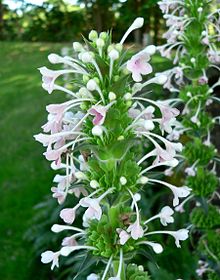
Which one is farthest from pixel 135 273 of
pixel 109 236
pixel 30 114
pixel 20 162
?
pixel 30 114

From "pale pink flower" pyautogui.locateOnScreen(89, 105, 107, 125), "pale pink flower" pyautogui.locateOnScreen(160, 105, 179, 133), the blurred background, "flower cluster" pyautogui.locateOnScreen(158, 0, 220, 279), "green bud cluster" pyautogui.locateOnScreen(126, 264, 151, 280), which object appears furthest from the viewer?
the blurred background

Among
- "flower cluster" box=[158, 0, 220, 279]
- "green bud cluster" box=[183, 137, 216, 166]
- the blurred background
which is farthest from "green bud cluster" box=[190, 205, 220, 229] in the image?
the blurred background

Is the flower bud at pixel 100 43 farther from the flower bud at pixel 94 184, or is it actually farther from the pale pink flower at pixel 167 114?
the flower bud at pixel 94 184

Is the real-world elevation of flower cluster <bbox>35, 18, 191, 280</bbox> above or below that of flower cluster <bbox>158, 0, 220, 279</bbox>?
above

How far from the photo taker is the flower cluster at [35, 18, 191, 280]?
1.54 m

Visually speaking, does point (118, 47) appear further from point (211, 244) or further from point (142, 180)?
point (211, 244)

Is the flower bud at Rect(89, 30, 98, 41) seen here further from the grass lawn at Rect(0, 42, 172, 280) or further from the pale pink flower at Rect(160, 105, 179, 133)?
the grass lawn at Rect(0, 42, 172, 280)

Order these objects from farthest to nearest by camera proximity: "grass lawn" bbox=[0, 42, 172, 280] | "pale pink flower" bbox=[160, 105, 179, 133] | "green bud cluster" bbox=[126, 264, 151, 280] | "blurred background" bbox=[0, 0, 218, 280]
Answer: "grass lawn" bbox=[0, 42, 172, 280], "blurred background" bbox=[0, 0, 218, 280], "green bud cluster" bbox=[126, 264, 151, 280], "pale pink flower" bbox=[160, 105, 179, 133]

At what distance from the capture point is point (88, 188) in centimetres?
168

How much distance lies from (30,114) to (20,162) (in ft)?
6.64

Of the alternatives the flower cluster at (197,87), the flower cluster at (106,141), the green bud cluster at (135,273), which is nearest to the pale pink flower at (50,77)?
the flower cluster at (106,141)

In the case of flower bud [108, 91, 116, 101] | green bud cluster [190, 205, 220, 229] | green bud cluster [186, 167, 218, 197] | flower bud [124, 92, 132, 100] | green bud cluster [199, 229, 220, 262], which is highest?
flower bud [108, 91, 116, 101]

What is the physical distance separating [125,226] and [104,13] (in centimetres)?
1462

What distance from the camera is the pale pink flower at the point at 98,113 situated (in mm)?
1469
